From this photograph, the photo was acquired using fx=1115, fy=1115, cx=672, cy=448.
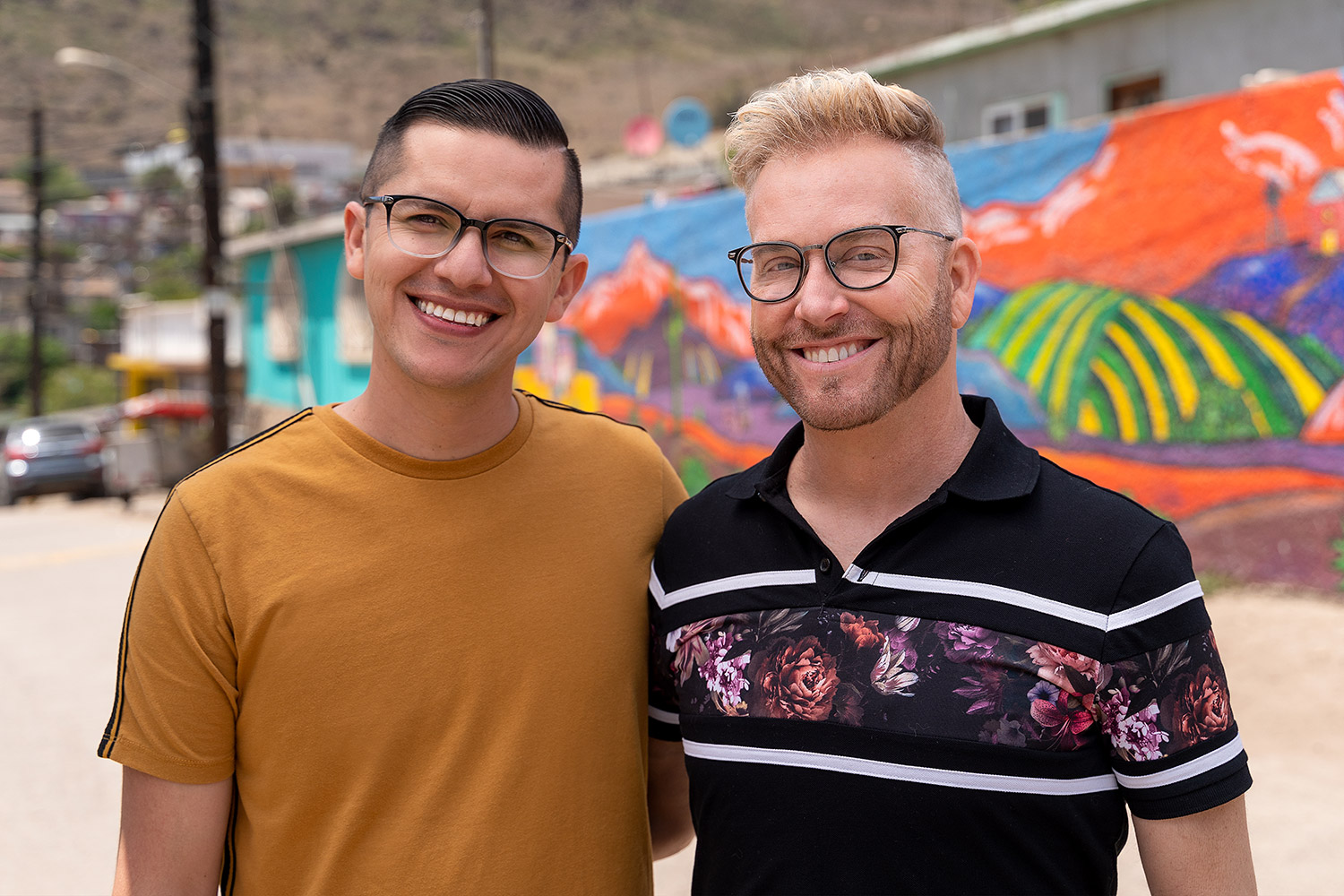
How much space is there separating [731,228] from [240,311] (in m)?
19.9

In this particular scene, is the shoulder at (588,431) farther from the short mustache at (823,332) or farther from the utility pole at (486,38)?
the utility pole at (486,38)

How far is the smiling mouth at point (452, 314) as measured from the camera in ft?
6.81

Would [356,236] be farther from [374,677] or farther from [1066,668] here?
[1066,668]

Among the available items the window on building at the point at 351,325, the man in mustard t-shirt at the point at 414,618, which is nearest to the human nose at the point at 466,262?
the man in mustard t-shirt at the point at 414,618

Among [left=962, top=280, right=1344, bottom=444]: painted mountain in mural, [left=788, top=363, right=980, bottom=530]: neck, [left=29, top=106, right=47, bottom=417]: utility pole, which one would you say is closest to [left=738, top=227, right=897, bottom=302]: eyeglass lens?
[left=788, top=363, right=980, bottom=530]: neck

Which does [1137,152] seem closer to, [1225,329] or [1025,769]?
[1225,329]

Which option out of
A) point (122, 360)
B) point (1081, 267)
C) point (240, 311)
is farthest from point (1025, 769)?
point (122, 360)

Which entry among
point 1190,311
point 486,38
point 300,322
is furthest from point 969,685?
point 300,322

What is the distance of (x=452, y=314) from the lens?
207 centimetres

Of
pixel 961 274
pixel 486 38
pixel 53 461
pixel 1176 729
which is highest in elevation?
pixel 486 38

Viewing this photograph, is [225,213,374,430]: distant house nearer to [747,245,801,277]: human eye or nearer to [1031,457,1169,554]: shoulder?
[747,245,801,277]: human eye

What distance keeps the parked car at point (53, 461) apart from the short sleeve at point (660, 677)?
22.1m

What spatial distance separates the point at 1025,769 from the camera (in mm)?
1749

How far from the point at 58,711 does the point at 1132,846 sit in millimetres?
6150
